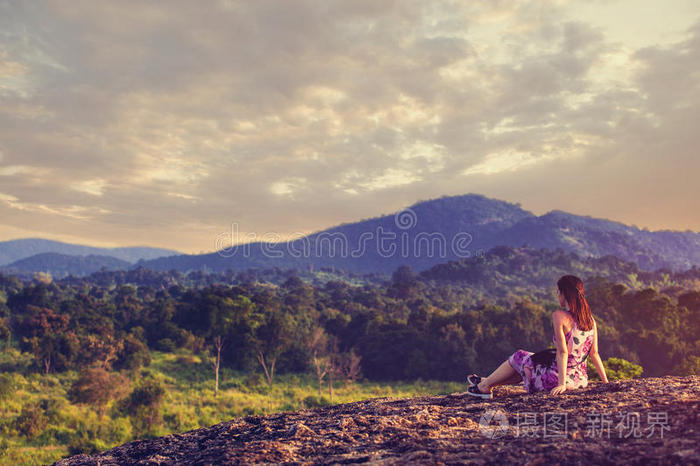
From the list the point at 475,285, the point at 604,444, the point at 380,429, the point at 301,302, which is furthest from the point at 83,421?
the point at 475,285

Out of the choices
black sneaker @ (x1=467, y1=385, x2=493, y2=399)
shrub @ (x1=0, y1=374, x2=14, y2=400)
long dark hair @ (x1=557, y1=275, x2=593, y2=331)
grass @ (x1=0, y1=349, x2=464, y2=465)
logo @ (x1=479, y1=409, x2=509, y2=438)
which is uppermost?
long dark hair @ (x1=557, y1=275, x2=593, y2=331)

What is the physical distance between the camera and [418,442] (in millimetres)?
4137

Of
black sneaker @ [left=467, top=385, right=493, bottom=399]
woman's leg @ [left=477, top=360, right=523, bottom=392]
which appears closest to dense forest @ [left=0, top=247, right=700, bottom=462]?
black sneaker @ [left=467, top=385, right=493, bottom=399]

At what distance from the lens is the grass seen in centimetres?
2489

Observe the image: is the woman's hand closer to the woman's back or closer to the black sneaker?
the woman's back

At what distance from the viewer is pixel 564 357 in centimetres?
531

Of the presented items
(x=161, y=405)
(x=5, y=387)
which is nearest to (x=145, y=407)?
(x=161, y=405)

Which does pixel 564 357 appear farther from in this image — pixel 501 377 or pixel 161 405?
pixel 161 405

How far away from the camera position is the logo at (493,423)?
4.17 metres

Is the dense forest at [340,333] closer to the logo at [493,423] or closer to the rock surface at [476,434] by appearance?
the rock surface at [476,434]

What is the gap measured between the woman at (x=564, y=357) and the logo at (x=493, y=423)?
88 centimetres

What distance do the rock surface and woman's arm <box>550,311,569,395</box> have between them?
0.15 metres

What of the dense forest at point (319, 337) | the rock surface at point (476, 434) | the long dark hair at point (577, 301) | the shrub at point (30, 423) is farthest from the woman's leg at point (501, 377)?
the dense forest at point (319, 337)

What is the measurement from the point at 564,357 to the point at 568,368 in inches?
15.3
